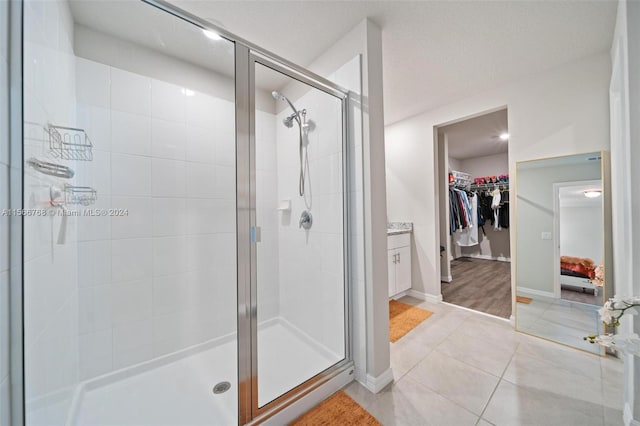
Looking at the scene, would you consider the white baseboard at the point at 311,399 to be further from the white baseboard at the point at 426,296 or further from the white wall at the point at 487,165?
the white wall at the point at 487,165

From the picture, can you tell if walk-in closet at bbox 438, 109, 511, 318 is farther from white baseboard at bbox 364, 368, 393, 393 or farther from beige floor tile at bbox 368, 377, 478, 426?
white baseboard at bbox 364, 368, 393, 393

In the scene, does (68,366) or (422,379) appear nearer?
(68,366)

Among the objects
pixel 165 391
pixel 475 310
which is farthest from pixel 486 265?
pixel 165 391

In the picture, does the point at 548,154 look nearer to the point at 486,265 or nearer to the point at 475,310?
the point at 475,310

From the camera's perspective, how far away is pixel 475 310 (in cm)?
273

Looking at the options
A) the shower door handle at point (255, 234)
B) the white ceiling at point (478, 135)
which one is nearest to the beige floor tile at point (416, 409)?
the shower door handle at point (255, 234)

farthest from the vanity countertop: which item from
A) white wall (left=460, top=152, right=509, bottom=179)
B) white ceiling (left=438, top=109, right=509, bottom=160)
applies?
white wall (left=460, top=152, right=509, bottom=179)

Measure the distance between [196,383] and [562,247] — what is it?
11.2 ft

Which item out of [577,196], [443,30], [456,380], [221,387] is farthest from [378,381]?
[443,30]

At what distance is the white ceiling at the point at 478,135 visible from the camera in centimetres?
364

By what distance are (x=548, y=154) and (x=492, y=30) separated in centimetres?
130

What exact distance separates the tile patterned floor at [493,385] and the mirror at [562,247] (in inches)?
12.2

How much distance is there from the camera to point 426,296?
3.11 meters

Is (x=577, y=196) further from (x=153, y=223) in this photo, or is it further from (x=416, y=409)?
(x=153, y=223)
